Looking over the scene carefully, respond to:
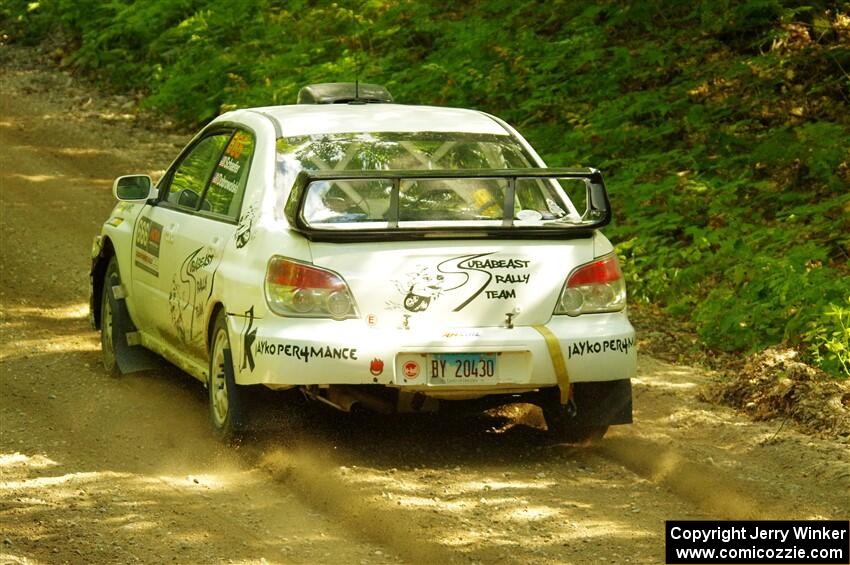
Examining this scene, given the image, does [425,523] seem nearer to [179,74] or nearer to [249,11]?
[179,74]

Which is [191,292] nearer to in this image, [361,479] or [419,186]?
[419,186]

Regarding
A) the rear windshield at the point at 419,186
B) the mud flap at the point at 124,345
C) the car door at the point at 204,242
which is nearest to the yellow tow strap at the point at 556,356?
the rear windshield at the point at 419,186

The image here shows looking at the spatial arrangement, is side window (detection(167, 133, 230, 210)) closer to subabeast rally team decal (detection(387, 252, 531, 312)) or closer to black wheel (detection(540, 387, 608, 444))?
subabeast rally team decal (detection(387, 252, 531, 312))

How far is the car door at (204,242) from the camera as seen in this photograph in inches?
276

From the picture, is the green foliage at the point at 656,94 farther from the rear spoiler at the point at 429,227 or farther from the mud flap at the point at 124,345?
the mud flap at the point at 124,345

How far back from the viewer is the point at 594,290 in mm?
6520

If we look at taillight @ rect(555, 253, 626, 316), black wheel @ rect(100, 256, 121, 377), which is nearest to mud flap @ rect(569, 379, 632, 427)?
taillight @ rect(555, 253, 626, 316)

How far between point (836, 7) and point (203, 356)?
28.8 ft

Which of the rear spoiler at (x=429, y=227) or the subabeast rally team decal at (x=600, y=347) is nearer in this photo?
the rear spoiler at (x=429, y=227)

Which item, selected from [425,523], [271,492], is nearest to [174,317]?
[271,492]

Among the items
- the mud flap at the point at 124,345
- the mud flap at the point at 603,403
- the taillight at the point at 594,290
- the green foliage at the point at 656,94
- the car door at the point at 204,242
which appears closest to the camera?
the taillight at the point at 594,290

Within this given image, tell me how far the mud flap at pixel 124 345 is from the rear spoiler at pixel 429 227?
2.37 meters

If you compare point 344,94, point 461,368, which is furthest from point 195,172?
point 461,368

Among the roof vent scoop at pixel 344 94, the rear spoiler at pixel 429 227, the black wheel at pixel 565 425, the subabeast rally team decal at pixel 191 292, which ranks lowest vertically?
the black wheel at pixel 565 425
